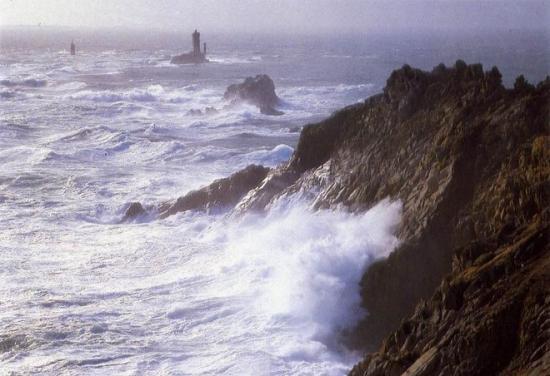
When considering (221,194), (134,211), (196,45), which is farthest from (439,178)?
(196,45)

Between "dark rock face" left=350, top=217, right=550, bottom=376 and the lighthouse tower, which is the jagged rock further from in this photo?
the lighthouse tower

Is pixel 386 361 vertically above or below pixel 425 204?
below

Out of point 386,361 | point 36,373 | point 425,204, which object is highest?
point 425,204

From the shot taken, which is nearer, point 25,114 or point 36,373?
point 36,373

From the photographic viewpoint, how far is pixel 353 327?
12.6 metres

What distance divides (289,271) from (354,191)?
245cm

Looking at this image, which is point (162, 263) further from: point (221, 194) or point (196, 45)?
point (196, 45)

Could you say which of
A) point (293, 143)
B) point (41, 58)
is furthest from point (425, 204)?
point (41, 58)

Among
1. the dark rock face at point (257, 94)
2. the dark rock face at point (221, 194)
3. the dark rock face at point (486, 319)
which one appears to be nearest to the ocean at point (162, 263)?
the dark rock face at point (221, 194)

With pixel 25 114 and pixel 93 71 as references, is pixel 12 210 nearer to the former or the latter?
pixel 25 114

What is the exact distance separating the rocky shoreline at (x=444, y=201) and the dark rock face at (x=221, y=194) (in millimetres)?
41

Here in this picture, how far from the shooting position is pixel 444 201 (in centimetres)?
1261

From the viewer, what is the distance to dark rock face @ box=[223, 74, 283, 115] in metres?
46.3

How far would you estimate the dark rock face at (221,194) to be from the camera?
68.3 feet
